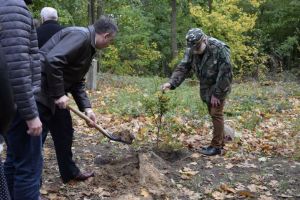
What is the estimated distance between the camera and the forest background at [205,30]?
73.5ft

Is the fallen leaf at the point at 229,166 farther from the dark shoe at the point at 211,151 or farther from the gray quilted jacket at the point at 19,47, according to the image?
the gray quilted jacket at the point at 19,47

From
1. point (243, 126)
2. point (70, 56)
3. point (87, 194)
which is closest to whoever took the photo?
point (70, 56)

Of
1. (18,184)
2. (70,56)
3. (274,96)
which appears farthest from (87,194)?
(274,96)

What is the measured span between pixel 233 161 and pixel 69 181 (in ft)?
8.33

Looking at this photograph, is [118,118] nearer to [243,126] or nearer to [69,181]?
[243,126]

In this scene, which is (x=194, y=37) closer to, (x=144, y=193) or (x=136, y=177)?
(x=136, y=177)

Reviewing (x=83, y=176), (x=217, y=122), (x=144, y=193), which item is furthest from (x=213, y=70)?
(x=83, y=176)

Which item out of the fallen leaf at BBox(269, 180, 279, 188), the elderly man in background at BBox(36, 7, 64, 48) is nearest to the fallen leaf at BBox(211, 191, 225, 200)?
the fallen leaf at BBox(269, 180, 279, 188)

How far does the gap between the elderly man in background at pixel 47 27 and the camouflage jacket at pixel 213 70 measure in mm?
1950

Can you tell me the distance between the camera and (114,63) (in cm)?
2738

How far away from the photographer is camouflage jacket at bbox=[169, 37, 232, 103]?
6.50 meters

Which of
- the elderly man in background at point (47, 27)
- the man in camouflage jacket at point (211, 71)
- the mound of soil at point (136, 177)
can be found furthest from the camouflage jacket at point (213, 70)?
the elderly man in background at point (47, 27)

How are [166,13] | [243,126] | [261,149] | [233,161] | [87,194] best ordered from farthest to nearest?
[166,13], [243,126], [261,149], [233,161], [87,194]

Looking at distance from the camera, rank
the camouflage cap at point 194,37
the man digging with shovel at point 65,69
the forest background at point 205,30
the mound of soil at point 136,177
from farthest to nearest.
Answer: the forest background at point 205,30
the camouflage cap at point 194,37
the mound of soil at point 136,177
the man digging with shovel at point 65,69
